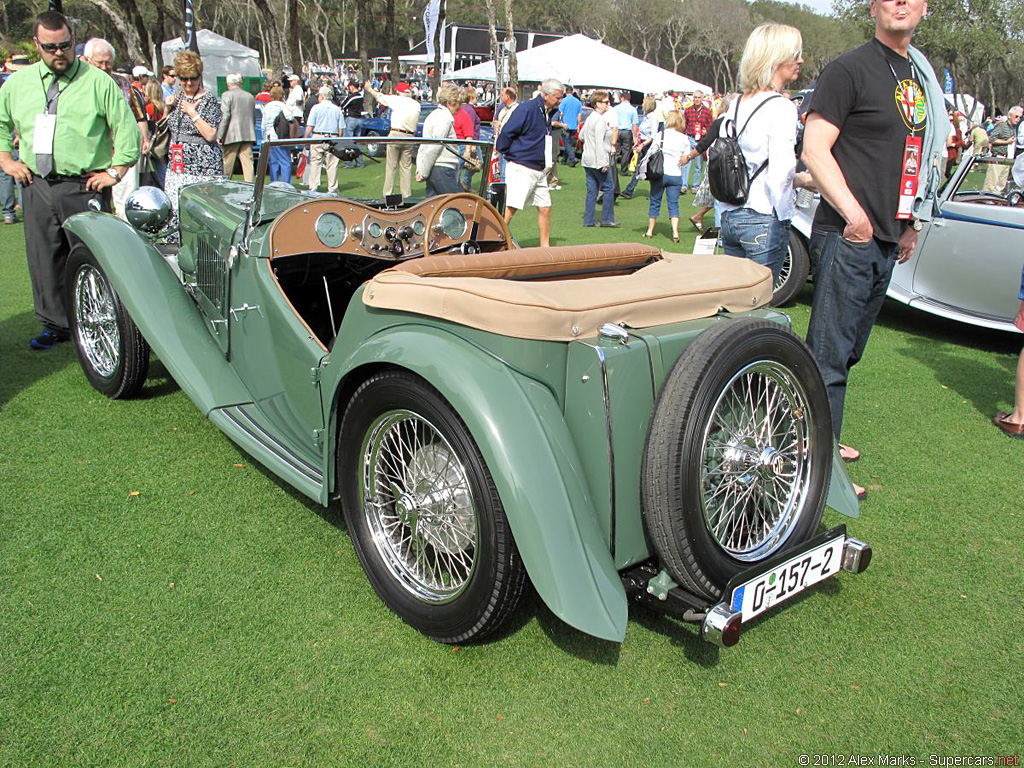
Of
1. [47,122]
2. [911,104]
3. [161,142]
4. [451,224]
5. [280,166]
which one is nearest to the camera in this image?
[911,104]

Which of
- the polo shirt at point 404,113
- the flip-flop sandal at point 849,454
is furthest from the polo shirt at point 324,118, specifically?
the flip-flop sandal at point 849,454

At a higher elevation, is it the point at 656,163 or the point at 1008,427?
the point at 656,163

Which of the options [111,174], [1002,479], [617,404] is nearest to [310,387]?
[617,404]

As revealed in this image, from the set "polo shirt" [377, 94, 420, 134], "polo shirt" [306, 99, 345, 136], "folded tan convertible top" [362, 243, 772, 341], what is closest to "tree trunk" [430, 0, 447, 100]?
"polo shirt" [306, 99, 345, 136]

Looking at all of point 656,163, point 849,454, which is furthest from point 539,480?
point 656,163

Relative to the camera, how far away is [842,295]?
11.4 ft

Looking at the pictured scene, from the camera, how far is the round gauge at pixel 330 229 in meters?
3.70

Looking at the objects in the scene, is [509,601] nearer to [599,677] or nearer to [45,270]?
[599,677]

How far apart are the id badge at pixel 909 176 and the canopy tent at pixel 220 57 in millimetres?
30461

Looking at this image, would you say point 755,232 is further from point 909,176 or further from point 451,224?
point 451,224

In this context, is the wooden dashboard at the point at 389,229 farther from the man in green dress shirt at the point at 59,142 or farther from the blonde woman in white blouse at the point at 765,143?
the man in green dress shirt at the point at 59,142

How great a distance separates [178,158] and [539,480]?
651 cm

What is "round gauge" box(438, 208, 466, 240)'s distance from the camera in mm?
3832

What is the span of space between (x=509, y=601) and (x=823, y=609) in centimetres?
127
